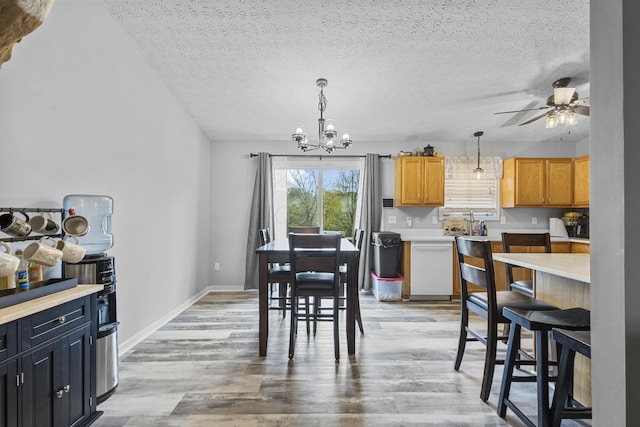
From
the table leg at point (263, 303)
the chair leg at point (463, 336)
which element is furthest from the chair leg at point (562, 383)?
the table leg at point (263, 303)

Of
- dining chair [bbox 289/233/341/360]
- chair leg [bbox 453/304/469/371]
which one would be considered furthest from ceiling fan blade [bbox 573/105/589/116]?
dining chair [bbox 289/233/341/360]

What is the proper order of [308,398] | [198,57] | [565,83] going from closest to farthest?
[308,398]
[198,57]
[565,83]

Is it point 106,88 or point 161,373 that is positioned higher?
→ point 106,88

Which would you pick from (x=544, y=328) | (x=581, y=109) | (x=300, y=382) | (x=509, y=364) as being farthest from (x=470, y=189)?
(x=300, y=382)

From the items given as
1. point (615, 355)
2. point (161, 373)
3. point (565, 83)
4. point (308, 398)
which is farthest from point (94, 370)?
point (565, 83)

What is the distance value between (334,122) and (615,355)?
3870 millimetres

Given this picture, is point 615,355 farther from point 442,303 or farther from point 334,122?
point 334,122

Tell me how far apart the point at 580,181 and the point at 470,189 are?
1.47 metres

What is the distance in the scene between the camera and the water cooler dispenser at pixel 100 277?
184 cm

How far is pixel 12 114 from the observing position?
1605 mm

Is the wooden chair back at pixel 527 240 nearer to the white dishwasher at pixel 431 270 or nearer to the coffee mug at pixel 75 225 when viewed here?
the white dishwasher at pixel 431 270

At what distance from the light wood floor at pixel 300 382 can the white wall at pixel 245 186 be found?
5.65 feet

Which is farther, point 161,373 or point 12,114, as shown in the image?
point 161,373

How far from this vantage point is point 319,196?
5.02 metres
